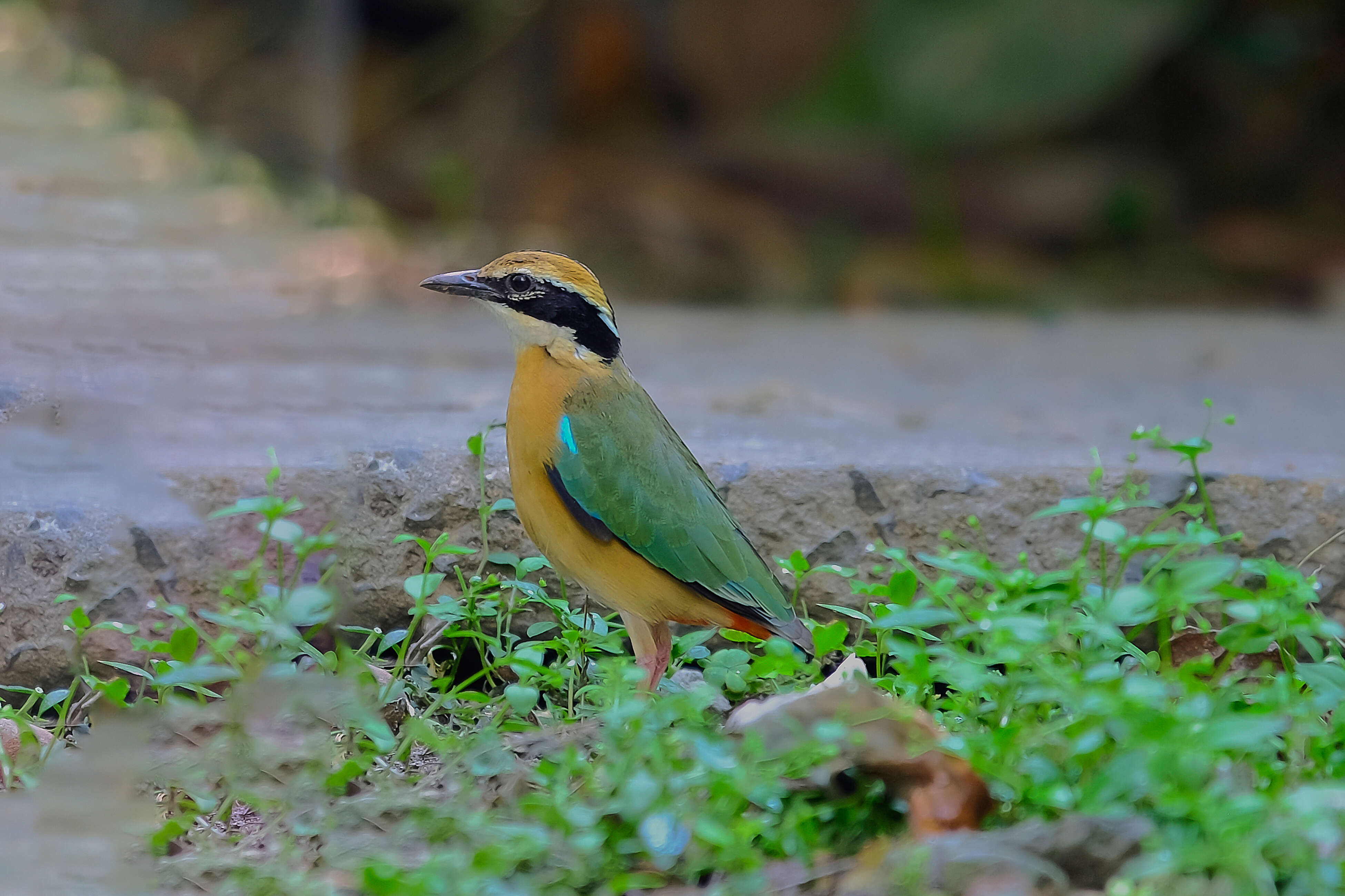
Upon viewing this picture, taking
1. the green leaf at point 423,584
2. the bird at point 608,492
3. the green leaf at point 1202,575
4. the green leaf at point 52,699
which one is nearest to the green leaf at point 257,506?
the green leaf at point 423,584

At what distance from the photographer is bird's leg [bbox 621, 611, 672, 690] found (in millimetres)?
3537

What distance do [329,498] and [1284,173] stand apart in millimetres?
9987

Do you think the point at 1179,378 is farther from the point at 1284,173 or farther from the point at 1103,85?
the point at 1284,173

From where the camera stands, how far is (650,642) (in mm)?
3604

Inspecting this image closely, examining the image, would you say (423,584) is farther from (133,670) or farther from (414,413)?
(414,413)

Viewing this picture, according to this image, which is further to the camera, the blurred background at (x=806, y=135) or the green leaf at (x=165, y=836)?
the blurred background at (x=806, y=135)

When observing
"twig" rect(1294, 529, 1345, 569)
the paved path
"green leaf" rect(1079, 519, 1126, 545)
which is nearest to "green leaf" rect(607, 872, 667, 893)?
"green leaf" rect(1079, 519, 1126, 545)

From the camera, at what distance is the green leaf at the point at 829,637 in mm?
2986

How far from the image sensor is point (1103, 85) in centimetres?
1045

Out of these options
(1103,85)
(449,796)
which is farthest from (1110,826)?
(1103,85)

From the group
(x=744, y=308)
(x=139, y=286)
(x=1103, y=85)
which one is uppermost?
(x=1103, y=85)

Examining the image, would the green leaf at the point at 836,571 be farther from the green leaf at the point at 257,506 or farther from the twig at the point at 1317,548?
the twig at the point at 1317,548

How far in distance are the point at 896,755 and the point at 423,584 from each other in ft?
3.98

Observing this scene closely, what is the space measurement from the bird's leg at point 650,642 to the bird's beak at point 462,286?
94 cm
